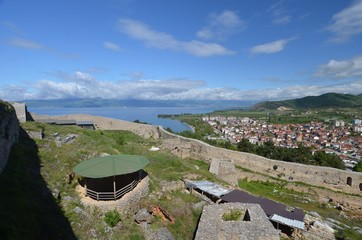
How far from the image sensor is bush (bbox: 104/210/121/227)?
392 inches

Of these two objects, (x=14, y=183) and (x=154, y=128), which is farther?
(x=154, y=128)

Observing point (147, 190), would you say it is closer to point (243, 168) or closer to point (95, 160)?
point (95, 160)

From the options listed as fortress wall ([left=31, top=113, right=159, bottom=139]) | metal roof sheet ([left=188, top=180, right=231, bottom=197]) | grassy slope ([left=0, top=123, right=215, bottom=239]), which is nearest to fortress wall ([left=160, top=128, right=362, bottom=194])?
fortress wall ([left=31, top=113, right=159, bottom=139])

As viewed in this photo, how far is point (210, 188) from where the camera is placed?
49.5 feet

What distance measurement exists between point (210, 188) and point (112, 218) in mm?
6738

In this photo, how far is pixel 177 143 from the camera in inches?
986

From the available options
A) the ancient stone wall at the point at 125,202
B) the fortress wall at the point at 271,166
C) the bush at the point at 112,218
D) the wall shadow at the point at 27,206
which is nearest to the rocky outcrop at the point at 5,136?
the wall shadow at the point at 27,206

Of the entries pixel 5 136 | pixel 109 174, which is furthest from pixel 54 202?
pixel 5 136

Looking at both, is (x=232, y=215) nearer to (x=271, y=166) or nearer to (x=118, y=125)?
(x=271, y=166)

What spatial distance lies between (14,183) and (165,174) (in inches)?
325

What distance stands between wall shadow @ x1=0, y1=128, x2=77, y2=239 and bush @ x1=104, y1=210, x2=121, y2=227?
1.41 meters

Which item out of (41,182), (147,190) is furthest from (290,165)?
(41,182)

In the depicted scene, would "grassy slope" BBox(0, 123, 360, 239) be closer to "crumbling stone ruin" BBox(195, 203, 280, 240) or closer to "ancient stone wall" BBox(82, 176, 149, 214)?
"ancient stone wall" BBox(82, 176, 149, 214)

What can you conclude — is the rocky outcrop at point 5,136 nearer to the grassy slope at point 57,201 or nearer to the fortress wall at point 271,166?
the grassy slope at point 57,201
